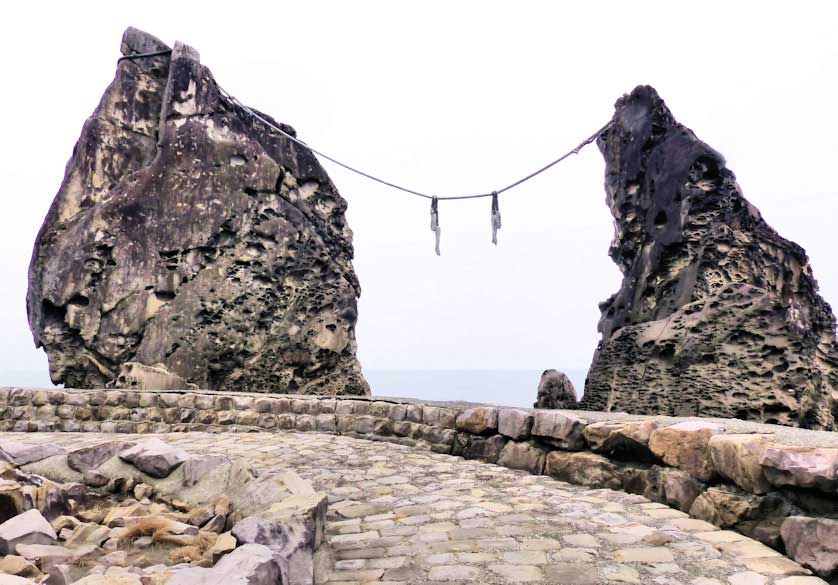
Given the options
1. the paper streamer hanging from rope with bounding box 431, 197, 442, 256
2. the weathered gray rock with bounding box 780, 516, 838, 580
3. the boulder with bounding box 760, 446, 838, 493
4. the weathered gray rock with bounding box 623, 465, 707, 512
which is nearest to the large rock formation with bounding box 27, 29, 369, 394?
the paper streamer hanging from rope with bounding box 431, 197, 442, 256

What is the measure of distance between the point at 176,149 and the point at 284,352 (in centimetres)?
437

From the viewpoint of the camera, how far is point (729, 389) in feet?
20.7

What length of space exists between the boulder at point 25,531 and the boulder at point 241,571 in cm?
89

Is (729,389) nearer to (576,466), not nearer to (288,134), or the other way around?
(576,466)

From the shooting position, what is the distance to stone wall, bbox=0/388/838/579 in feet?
10.4

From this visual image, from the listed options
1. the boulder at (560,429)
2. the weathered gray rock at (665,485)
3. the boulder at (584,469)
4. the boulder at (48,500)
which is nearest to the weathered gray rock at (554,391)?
the boulder at (560,429)

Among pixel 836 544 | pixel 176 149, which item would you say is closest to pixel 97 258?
pixel 176 149

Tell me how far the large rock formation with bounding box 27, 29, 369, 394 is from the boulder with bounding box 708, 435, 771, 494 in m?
8.18

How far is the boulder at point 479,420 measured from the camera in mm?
6090

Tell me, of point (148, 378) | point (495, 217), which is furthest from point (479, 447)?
point (148, 378)

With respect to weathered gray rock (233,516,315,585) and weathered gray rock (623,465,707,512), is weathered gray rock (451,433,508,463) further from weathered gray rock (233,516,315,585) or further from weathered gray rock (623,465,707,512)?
weathered gray rock (233,516,315,585)

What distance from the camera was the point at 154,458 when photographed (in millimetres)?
4145

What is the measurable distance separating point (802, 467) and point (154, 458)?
4.03m

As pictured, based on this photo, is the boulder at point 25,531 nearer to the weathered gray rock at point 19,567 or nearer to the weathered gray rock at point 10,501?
the weathered gray rock at point 10,501
